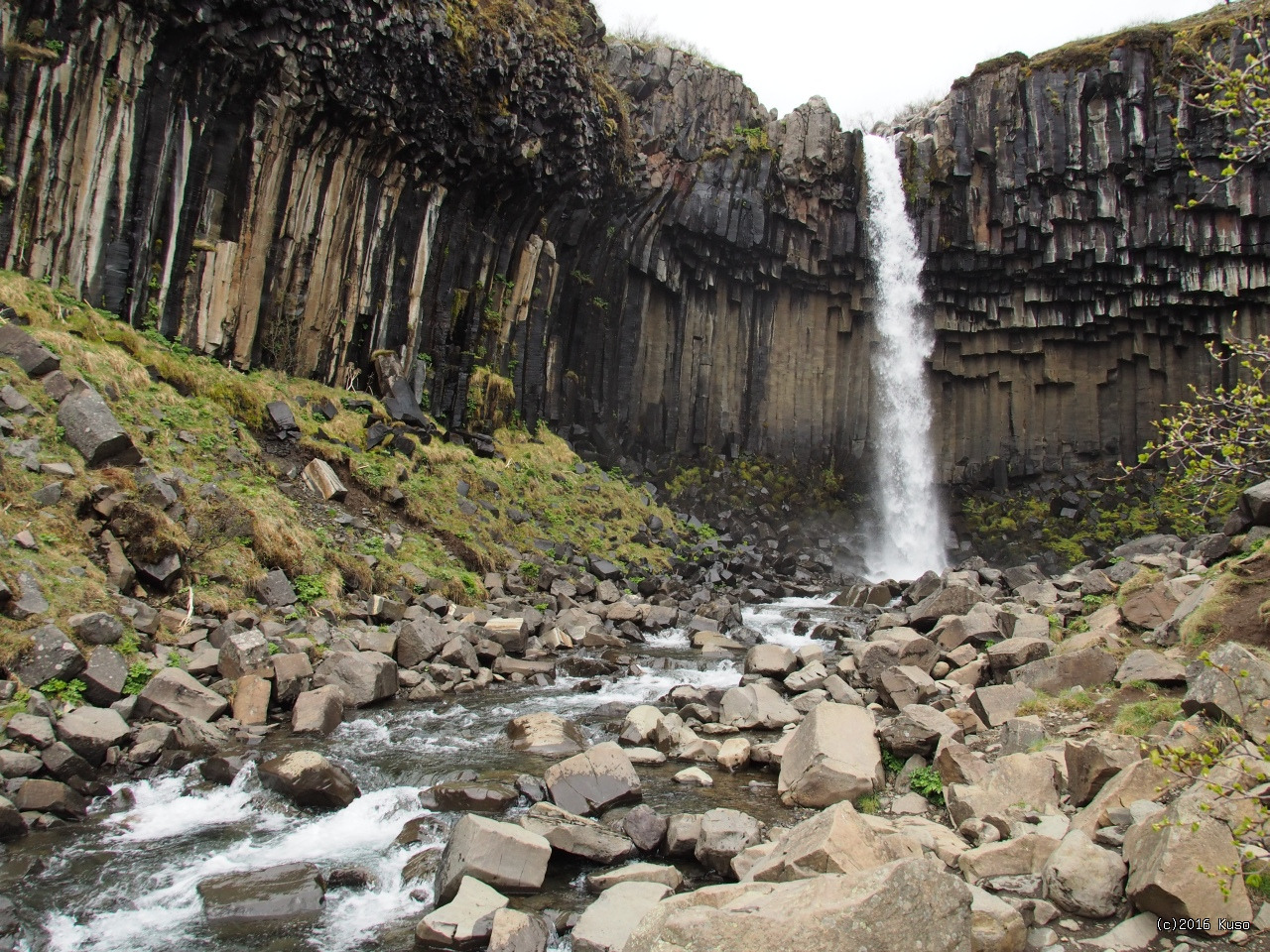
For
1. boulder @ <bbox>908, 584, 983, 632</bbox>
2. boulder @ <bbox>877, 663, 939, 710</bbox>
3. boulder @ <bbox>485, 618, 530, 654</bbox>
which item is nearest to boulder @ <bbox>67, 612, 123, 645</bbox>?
boulder @ <bbox>485, 618, 530, 654</bbox>

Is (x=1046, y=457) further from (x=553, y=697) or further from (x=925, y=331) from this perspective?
(x=553, y=697)

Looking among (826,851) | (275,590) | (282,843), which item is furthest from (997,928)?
(275,590)

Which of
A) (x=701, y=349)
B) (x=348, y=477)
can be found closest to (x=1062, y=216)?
(x=701, y=349)

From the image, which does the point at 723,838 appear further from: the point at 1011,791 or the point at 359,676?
the point at 359,676

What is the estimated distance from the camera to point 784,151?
27.9m

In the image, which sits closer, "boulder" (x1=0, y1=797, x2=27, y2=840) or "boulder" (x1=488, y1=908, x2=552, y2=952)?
"boulder" (x1=488, y1=908, x2=552, y2=952)

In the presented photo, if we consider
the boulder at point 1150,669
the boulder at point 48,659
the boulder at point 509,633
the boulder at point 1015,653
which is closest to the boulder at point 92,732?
the boulder at point 48,659

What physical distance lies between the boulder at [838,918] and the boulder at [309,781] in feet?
12.4

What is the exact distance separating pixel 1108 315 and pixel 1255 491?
20.7 metres

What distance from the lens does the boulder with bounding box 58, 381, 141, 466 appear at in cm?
1005

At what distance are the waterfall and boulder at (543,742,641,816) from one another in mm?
22031

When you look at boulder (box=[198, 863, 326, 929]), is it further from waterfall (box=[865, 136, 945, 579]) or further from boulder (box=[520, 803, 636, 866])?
waterfall (box=[865, 136, 945, 579])

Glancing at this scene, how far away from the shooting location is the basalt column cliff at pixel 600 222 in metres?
14.9

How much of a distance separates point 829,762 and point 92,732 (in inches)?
239
